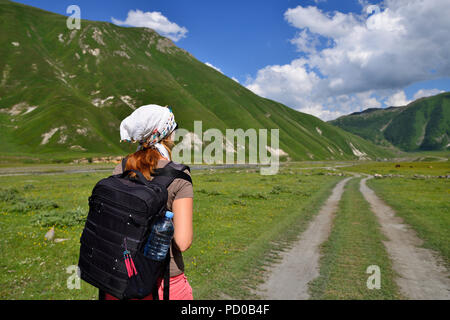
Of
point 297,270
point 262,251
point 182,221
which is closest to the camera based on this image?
point 182,221

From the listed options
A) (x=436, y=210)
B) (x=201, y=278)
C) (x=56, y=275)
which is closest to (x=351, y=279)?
(x=201, y=278)

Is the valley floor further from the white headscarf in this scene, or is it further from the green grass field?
the white headscarf

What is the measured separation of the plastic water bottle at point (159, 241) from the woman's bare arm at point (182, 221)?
203mm

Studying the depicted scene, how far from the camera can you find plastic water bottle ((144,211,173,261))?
312cm

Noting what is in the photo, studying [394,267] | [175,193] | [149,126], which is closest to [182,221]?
[175,193]

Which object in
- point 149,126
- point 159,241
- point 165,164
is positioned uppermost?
point 149,126

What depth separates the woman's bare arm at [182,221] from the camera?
3346mm

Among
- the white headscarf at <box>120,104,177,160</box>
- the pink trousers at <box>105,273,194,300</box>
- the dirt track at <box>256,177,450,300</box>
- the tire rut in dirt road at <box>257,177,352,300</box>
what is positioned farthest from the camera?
the dirt track at <box>256,177,450,300</box>

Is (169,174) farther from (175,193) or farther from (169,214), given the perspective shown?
(169,214)

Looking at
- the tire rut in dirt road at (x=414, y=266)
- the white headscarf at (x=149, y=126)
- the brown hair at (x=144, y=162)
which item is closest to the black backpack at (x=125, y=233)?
the brown hair at (x=144, y=162)

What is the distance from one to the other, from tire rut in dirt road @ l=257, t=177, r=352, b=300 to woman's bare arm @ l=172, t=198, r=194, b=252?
5329mm

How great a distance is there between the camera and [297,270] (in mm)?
9797

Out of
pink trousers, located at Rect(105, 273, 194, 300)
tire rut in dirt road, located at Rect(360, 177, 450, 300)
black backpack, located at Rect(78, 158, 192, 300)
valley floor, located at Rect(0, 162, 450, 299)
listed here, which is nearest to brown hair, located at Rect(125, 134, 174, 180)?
black backpack, located at Rect(78, 158, 192, 300)

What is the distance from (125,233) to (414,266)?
11.4 metres
